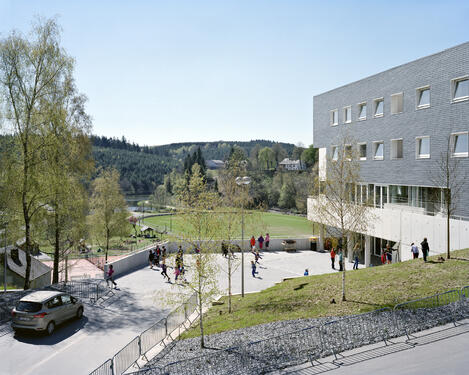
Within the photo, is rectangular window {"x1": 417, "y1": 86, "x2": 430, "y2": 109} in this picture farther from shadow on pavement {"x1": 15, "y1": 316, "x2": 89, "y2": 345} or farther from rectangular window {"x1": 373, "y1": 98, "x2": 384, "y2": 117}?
shadow on pavement {"x1": 15, "y1": 316, "x2": 89, "y2": 345}

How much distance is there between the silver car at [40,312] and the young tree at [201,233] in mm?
5281

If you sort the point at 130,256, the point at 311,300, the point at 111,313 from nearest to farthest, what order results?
the point at 311,300, the point at 111,313, the point at 130,256

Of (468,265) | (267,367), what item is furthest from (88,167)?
(468,265)

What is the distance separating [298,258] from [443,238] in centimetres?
1341

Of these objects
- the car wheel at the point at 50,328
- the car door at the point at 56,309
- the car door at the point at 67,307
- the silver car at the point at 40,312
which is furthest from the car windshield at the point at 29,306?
the car door at the point at 67,307

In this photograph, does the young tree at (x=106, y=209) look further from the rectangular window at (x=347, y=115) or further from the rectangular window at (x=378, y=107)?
the rectangular window at (x=378, y=107)

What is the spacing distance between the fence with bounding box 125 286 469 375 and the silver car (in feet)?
19.3

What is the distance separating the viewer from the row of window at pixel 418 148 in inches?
758

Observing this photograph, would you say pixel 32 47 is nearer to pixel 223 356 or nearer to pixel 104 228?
pixel 104 228

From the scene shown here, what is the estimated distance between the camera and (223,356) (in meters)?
9.84

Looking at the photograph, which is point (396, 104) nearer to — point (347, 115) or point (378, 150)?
point (378, 150)

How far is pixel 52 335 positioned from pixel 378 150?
22705mm

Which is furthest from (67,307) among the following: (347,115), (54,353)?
(347,115)

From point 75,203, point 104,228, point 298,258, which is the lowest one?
point 298,258
